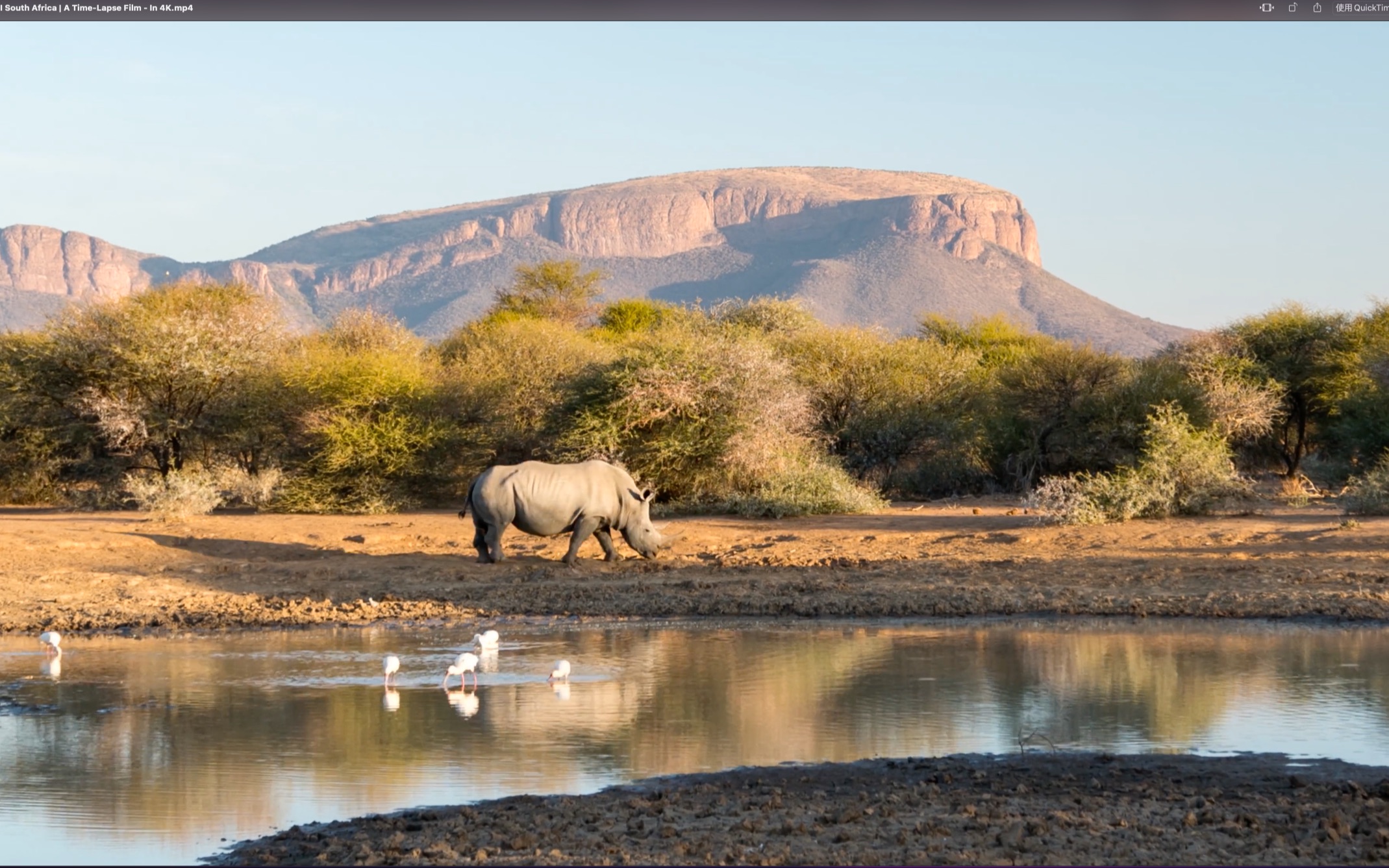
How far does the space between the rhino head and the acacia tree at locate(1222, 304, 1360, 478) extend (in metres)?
15.2

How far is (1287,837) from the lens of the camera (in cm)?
650

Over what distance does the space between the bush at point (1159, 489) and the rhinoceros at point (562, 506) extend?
18.6ft

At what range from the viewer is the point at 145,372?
26406 millimetres

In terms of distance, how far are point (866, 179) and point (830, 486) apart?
136m

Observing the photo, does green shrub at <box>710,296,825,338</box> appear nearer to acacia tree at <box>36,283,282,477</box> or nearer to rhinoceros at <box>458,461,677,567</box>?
acacia tree at <box>36,283,282,477</box>

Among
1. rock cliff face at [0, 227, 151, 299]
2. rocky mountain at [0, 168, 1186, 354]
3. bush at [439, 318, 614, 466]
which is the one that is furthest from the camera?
rock cliff face at [0, 227, 151, 299]

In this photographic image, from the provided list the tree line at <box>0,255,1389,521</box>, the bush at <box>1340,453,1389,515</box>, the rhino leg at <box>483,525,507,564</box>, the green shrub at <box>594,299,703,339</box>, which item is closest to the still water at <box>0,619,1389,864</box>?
the rhino leg at <box>483,525,507,564</box>

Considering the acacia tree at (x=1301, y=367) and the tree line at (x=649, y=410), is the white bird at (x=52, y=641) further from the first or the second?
the acacia tree at (x=1301, y=367)

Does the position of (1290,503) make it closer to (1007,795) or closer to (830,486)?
(830,486)

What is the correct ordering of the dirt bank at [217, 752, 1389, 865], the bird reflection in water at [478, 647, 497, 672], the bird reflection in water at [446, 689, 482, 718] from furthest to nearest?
the bird reflection in water at [478, 647, 497, 672] → the bird reflection in water at [446, 689, 482, 718] → the dirt bank at [217, 752, 1389, 865]

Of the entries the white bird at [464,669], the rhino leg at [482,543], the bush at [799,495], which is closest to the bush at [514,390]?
the bush at [799,495]

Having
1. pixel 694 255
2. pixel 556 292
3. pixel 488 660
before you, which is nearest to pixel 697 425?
pixel 488 660

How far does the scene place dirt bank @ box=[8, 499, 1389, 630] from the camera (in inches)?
575

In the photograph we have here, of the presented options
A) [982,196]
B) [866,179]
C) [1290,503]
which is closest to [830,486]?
[1290,503]
